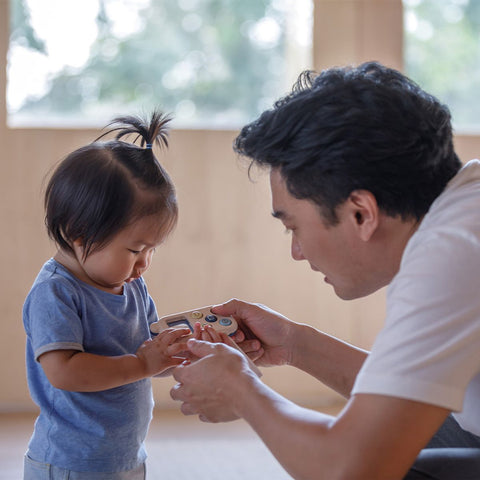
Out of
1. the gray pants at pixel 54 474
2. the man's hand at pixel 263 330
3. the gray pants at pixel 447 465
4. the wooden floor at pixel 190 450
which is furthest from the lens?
the wooden floor at pixel 190 450

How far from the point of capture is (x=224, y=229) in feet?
7.89

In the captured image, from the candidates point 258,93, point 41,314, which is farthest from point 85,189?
point 258,93

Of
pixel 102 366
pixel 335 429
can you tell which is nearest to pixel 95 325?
pixel 102 366

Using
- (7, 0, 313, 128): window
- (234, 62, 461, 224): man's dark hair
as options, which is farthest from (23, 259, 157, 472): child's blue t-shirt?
(7, 0, 313, 128): window

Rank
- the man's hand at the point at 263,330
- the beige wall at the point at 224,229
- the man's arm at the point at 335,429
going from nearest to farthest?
the man's arm at the point at 335,429
the man's hand at the point at 263,330
the beige wall at the point at 224,229

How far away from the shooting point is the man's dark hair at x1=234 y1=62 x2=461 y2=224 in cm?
94

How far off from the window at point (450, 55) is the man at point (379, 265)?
1.68 m

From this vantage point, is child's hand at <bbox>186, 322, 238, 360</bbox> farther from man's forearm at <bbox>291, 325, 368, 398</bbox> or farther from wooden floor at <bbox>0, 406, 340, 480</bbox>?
wooden floor at <bbox>0, 406, 340, 480</bbox>

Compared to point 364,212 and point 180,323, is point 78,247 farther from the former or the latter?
point 364,212

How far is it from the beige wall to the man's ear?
144 cm

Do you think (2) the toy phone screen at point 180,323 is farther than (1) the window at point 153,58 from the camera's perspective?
No

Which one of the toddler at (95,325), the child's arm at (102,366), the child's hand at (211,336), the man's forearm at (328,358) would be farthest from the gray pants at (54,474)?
the man's forearm at (328,358)

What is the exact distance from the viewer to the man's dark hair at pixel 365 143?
937 millimetres

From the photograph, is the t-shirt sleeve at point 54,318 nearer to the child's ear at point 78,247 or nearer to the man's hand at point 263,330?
the child's ear at point 78,247
